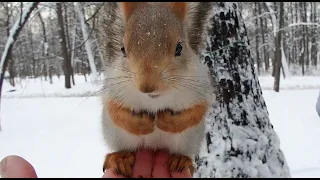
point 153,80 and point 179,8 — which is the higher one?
point 179,8

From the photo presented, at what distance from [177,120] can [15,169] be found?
362 mm

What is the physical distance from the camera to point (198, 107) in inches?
34.9

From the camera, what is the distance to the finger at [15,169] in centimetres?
68

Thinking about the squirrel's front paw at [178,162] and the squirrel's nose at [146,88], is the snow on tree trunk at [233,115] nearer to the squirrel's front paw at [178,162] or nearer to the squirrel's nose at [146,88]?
the squirrel's front paw at [178,162]

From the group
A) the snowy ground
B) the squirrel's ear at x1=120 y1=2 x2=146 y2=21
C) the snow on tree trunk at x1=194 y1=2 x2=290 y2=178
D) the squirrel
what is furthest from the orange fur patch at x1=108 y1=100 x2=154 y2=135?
the snow on tree trunk at x1=194 y1=2 x2=290 y2=178

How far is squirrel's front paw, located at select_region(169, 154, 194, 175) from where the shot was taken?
90cm

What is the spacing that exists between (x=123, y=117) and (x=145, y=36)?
20 cm

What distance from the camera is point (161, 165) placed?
87cm

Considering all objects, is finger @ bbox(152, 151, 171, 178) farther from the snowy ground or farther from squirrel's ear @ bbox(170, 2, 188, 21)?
the snowy ground

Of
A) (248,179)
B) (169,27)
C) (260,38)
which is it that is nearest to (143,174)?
(169,27)

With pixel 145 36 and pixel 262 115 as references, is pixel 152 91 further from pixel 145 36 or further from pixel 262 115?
pixel 262 115

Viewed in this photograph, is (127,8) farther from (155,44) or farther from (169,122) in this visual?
(169,122)

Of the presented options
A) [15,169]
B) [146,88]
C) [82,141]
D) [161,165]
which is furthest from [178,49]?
[82,141]

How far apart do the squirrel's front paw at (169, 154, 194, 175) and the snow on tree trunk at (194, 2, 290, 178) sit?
0.60 meters
